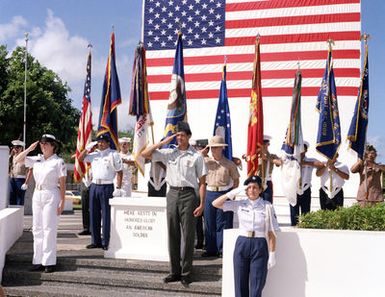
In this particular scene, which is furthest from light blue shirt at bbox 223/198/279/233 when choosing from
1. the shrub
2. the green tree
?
the green tree

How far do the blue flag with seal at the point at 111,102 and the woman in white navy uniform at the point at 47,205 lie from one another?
56.5 inches

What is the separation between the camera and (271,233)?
4.25 metres

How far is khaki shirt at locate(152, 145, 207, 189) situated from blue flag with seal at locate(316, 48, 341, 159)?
10.9ft

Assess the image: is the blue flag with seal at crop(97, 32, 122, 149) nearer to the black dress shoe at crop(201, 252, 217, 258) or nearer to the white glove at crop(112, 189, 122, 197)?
the white glove at crop(112, 189, 122, 197)

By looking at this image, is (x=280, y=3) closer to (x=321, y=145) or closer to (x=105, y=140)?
(x=321, y=145)

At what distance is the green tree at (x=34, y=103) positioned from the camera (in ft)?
69.9

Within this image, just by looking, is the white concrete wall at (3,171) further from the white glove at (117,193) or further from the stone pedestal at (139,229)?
the stone pedestal at (139,229)

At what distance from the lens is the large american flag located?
36.6 feet

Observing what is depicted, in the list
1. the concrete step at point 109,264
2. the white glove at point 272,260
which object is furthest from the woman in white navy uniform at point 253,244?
the concrete step at point 109,264

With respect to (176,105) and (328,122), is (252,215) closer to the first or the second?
(176,105)

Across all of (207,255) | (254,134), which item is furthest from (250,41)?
(207,255)

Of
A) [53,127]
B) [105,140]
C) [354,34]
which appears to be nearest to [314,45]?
[354,34]

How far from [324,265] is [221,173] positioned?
202 centimetres

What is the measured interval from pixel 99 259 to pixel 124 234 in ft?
1.35
